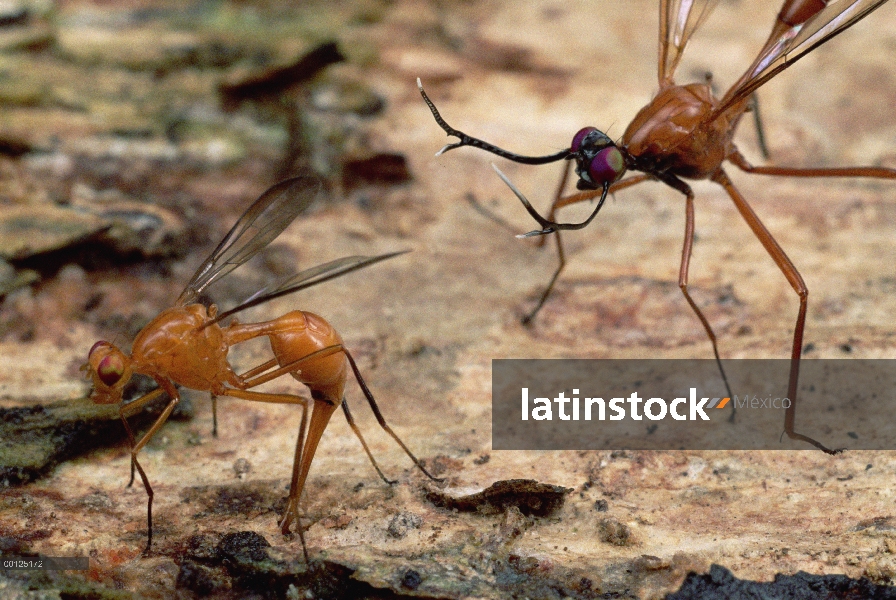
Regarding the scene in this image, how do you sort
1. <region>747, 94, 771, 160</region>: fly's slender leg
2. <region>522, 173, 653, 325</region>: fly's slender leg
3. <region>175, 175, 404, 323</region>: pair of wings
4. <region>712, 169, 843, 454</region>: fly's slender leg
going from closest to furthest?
<region>712, 169, 843, 454</region>: fly's slender leg < <region>175, 175, 404, 323</region>: pair of wings < <region>522, 173, 653, 325</region>: fly's slender leg < <region>747, 94, 771, 160</region>: fly's slender leg

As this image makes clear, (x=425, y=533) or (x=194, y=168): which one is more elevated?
(x=194, y=168)

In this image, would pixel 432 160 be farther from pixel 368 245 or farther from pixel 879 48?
pixel 879 48

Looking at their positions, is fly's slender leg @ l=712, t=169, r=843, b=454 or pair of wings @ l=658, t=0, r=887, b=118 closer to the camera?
fly's slender leg @ l=712, t=169, r=843, b=454

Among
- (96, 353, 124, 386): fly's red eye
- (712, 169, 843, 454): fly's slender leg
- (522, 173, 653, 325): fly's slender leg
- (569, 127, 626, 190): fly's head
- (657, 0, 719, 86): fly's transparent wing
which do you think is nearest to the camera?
(96, 353, 124, 386): fly's red eye

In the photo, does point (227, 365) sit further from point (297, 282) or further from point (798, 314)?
point (798, 314)

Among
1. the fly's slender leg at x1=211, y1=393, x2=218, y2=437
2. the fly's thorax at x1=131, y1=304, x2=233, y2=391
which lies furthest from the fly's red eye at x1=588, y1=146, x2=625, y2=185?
the fly's slender leg at x1=211, y1=393, x2=218, y2=437

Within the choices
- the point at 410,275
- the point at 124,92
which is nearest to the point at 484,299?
the point at 410,275

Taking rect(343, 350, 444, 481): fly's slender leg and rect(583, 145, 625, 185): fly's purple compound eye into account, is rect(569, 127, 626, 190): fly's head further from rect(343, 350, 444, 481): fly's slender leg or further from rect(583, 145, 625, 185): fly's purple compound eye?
rect(343, 350, 444, 481): fly's slender leg
